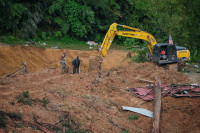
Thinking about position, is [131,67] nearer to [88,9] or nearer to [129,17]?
[88,9]

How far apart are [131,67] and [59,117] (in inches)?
461

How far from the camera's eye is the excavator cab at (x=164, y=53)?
1942cm

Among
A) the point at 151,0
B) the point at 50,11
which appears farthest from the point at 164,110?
the point at 50,11

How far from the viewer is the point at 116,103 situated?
1273 cm

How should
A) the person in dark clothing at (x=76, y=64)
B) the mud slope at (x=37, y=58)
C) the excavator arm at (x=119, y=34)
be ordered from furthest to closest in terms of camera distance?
the mud slope at (x=37, y=58) < the excavator arm at (x=119, y=34) < the person in dark clothing at (x=76, y=64)

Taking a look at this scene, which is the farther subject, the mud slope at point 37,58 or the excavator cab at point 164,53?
the mud slope at point 37,58

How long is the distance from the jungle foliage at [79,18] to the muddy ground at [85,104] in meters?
6.94

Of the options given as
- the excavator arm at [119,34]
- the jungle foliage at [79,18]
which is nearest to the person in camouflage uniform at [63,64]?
the excavator arm at [119,34]

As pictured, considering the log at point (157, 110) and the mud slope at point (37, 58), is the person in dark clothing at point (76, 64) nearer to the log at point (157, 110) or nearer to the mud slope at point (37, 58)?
the mud slope at point (37, 58)

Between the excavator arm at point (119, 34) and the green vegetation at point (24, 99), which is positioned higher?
the excavator arm at point (119, 34)

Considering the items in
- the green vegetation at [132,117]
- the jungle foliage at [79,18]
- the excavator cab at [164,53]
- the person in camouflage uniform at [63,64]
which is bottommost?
the green vegetation at [132,117]

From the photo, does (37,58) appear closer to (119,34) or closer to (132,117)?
(119,34)

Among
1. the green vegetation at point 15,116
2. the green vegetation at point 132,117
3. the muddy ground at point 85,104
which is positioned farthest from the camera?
the green vegetation at point 132,117

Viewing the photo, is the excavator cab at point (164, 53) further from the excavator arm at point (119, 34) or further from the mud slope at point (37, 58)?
the mud slope at point (37, 58)
